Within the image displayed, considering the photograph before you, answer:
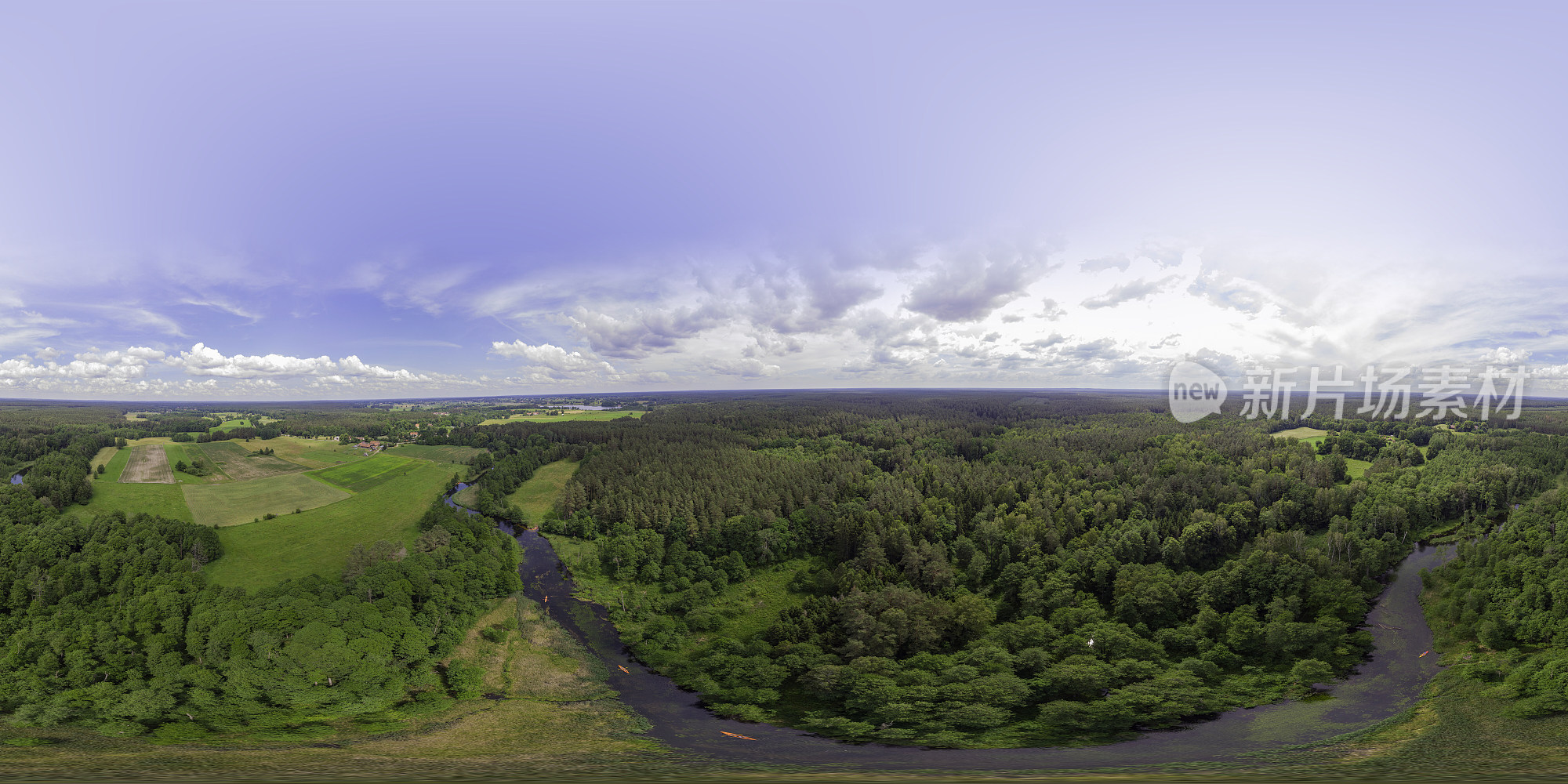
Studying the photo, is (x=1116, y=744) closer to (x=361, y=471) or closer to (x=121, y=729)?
(x=121, y=729)

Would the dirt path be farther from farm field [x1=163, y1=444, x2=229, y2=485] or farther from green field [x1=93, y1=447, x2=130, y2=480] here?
farm field [x1=163, y1=444, x2=229, y2=485]

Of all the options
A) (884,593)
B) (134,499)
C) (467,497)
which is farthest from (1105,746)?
(134,499)

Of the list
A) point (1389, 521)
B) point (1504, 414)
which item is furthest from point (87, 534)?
point (1504, 414)

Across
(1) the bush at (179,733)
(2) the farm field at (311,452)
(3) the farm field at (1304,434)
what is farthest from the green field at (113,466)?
Answer: (3) the farm field at (1304,434)

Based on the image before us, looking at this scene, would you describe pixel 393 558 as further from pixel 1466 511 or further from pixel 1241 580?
pixel 1466 511

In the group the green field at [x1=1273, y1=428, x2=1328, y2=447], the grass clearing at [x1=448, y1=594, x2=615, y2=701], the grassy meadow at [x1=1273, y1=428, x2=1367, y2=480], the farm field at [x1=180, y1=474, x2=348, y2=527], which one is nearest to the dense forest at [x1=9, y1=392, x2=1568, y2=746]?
the grassy meadow at [x1=1273, y1=428, x2=1367, y2=480]

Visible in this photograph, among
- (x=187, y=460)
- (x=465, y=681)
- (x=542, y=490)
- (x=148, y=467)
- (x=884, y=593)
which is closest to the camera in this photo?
(x=465, y=681)
